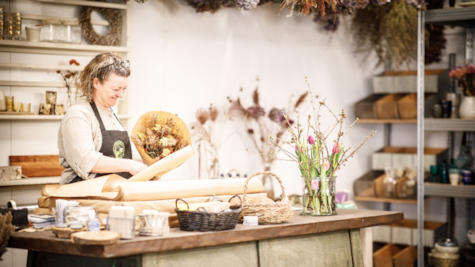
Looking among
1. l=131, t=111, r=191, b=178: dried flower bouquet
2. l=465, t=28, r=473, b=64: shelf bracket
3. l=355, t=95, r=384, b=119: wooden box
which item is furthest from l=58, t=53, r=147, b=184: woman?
l=465, t=28, r=473, b=64: shelf bracket

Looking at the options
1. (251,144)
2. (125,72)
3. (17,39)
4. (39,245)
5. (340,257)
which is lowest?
(340,257)

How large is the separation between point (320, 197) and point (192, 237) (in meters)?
0.94

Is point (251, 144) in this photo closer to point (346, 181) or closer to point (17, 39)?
point (346, 181)

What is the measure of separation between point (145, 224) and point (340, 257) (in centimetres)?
117

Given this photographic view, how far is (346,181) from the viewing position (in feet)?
20.1

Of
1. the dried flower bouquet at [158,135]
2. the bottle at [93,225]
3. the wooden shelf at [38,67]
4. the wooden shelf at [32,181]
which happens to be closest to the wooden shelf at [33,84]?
the wooden shelf at [38,67]

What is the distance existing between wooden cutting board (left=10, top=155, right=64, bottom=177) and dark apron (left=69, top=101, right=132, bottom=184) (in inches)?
47.4

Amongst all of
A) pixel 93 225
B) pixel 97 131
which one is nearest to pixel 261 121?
pixel 97 131

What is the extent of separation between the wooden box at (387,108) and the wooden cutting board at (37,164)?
331 centimetres

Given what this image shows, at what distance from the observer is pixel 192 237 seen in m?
2.33

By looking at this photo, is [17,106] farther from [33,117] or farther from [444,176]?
[444,176]

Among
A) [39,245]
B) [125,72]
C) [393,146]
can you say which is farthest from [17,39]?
[393,146]

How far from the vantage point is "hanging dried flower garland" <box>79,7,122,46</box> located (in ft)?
14.0

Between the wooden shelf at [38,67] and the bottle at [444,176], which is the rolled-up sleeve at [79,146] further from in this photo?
the bottle at [444,176]
